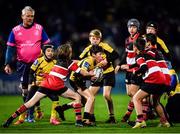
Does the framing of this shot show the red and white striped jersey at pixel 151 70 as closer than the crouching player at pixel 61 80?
Yes

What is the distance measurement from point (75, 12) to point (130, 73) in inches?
453

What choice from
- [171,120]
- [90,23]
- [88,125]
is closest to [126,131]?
[88,125]

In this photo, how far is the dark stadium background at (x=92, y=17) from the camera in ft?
79.0

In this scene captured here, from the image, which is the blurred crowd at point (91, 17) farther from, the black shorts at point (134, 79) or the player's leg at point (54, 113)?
the black shorts at point (134, 79)

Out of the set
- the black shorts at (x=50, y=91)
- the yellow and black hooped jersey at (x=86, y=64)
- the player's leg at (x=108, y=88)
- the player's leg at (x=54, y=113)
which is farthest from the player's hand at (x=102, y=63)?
the player's leg at (x=54, y=113)

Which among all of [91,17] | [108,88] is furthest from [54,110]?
[91,17]

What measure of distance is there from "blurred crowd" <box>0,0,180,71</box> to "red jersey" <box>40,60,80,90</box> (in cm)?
951

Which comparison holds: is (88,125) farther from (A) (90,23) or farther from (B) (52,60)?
(A) (90,23)

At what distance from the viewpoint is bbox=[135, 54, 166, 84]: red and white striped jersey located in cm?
1297

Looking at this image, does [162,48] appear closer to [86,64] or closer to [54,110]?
[86,64]

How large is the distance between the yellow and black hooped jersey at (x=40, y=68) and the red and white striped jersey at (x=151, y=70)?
8.24 ft

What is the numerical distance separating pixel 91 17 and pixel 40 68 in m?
10.9

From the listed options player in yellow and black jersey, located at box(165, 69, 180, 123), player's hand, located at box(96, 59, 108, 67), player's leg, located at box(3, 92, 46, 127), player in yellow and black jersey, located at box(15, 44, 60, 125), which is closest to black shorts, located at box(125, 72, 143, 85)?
player's hand, located at box(96, 59, 108, 67)

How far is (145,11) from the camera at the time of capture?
25812 mm
